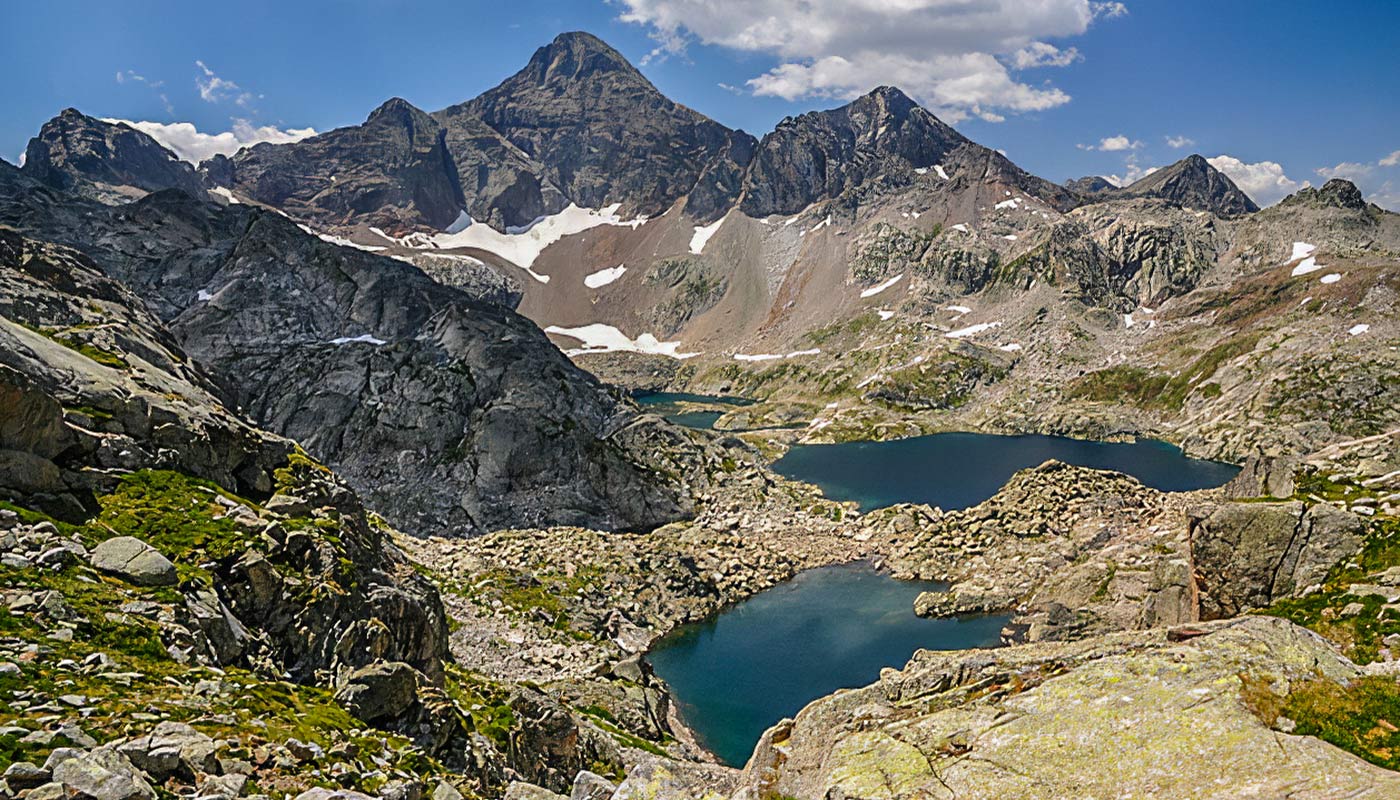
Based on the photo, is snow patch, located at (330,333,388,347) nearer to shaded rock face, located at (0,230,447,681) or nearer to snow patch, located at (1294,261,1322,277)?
shaded rock face, located at (0,230,447,681)

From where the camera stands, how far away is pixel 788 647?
59.6 metres

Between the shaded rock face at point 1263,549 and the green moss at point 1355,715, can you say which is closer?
the green moss at point 1355,715

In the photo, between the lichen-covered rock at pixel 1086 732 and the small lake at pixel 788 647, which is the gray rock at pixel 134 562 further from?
the small lake at pixel 788 647

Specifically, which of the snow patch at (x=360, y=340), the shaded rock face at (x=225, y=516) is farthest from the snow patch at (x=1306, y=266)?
the shaded rock face at (x=225, y=516)

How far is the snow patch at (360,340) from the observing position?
102 m

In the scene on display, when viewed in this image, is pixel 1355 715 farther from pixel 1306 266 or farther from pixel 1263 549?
pixel 1306 266

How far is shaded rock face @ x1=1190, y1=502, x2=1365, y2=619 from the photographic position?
26484 mm

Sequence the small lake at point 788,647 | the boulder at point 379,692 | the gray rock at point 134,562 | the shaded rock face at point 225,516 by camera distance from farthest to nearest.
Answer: the small lake at point 788,647
the boulder at point 379,692
the shaded rock face at point 225,516
the gray rock at point 134,562

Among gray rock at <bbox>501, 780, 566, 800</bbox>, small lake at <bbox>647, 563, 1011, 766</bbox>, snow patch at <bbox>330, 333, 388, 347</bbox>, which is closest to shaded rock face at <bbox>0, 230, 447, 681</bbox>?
gray rock at <bbox>501, 780, 566, 800</bbox>

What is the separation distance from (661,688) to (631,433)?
54.0m

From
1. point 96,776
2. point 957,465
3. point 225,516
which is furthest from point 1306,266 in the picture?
point 96,776

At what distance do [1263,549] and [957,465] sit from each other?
102202 mm

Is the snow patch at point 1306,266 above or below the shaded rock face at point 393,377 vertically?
above

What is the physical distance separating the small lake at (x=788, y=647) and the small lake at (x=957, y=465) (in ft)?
110
